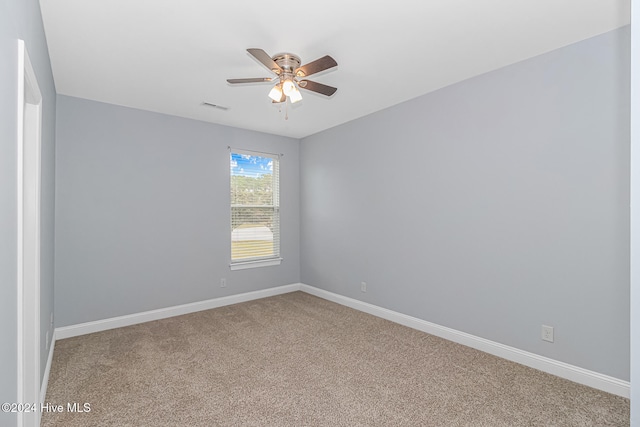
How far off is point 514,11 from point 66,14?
296cm

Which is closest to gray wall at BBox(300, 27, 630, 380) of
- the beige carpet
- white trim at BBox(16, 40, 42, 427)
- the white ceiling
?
the white ceiling

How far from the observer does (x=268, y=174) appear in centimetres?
524

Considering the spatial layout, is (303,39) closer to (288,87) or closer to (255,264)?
(288,87)

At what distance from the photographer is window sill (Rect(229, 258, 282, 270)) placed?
4775mm

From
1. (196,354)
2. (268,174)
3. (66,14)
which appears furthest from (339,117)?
(196,354)

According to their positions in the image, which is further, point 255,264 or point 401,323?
point 255,264

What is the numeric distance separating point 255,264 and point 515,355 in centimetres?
348

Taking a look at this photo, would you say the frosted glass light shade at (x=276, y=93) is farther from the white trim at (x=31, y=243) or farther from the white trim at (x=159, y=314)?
the white trim at (x=159, y=314)

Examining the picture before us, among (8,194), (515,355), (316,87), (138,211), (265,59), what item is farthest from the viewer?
(138,211)

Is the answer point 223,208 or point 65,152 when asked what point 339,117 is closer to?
point 223,208

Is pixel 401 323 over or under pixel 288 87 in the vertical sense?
under

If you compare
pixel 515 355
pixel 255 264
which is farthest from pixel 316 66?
pixel 255 264

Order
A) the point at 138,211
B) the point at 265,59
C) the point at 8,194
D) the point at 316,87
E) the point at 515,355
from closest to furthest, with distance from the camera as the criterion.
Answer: the point at 8,194, the point at 265,59, the point at 316,87, the point at 515,355, the point at 138,211

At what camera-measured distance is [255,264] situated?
4.99 metres
